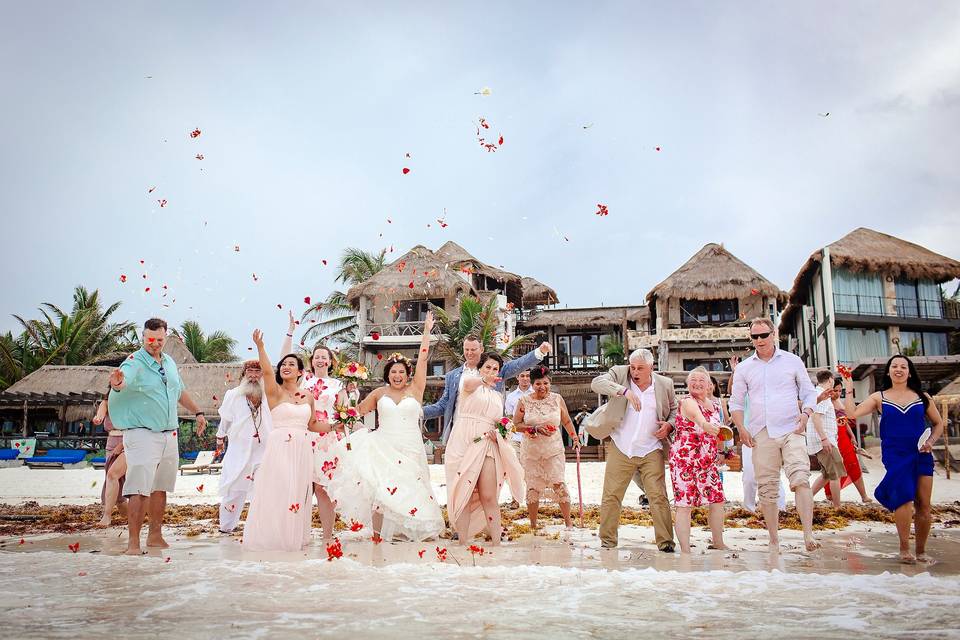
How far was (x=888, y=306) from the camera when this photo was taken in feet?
115

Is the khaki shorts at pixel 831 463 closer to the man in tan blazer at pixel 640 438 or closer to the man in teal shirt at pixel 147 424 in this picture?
the man in tan blazer at pixel 640 438

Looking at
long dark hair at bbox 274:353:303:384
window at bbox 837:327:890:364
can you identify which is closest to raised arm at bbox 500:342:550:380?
long dark hair at bbox 274:353:303:384

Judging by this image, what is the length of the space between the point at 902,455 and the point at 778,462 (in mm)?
1008

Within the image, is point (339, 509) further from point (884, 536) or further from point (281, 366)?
point (884, 536)

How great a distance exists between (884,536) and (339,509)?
5.62 meters

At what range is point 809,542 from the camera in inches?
256

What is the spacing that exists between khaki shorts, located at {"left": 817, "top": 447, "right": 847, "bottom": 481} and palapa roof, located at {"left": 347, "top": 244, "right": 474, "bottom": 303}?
87.8 ft

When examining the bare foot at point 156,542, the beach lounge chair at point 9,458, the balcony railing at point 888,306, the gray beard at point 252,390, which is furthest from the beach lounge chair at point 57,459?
the balcony railing at point 888,306

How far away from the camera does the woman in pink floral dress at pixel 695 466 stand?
6625 mm

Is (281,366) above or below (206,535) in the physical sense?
above

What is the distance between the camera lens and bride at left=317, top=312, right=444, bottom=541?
7.28 m

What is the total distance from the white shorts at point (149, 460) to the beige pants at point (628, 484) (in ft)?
12.9

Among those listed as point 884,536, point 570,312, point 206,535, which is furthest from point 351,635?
point 570,312

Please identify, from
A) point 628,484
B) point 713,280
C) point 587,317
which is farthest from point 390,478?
point 587,317
